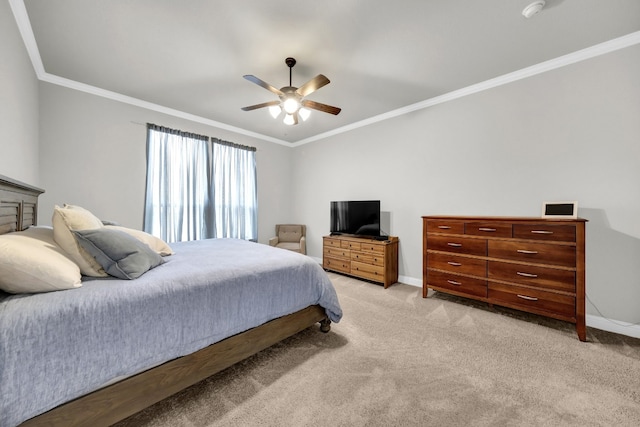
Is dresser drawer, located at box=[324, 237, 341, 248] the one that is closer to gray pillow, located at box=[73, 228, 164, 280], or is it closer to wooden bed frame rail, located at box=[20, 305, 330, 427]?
wooden bed frame rail, located at box=[20, 305, 330, 427]

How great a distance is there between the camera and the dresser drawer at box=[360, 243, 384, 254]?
142 inches

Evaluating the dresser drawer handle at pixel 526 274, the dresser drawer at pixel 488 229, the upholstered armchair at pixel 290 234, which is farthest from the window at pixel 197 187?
the dresser drawer handle at pixel 526 274

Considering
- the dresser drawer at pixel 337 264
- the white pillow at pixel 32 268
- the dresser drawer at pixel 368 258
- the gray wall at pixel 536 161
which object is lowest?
the dresser drawer at pixel 337 264

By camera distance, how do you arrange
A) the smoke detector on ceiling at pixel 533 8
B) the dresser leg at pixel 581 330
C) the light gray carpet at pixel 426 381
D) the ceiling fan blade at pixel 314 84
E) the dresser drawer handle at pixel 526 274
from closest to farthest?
the light gray carpet at pixel 426 381 → the smoke detector on ceiling at pixel 533 8 → the dresser leg at pixel 581 330 → the ceiling fan blade at pixel 314 84 → the dresser drawer handle at pixel 526 274

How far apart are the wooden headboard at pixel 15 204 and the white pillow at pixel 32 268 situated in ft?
1.57

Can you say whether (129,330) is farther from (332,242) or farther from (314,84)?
(332,242)

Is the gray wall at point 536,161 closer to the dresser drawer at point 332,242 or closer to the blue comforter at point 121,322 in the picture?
the dresser drawer at point 332,242

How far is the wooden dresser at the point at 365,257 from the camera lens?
11.8 feet

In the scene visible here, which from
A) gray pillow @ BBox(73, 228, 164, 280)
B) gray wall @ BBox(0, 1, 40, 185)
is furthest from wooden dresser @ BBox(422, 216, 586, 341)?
gray wall @ BBox(0, 1, 40, 185)

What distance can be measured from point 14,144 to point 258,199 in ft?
10.7

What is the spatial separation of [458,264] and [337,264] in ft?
6.45

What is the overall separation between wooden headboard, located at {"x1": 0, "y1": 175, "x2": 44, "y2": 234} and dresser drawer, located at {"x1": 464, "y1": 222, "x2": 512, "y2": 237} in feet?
12.8

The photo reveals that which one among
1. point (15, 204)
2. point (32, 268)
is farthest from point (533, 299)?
point (15, 204)

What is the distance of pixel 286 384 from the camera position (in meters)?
1.59
